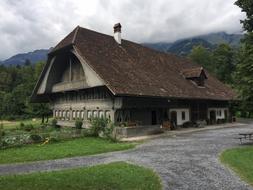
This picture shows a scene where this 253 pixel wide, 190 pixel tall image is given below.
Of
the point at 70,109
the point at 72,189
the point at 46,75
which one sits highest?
the point at 46,75

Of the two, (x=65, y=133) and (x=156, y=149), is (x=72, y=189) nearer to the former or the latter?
(x=156, y=149)

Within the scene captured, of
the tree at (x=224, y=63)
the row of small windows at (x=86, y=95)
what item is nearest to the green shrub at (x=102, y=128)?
the row of small windows at (x=86, y=95)

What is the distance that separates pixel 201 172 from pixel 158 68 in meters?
23.7

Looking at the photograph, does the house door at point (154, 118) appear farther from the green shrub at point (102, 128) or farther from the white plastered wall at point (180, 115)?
the green shrub at point (102, 128)

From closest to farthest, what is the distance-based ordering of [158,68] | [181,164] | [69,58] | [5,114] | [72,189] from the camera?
[72,189], [181,164], [69,58], [158,68], [5,114]

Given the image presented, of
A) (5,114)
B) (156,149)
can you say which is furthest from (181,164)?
(5,114)

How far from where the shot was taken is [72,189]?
9.44m

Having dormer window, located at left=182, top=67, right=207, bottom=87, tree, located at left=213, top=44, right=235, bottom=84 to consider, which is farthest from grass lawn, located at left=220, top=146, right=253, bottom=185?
tree, located at left=213, top=44, right=235, bottom=84

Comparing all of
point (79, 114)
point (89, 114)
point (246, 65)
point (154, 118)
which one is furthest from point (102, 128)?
point (246, 65)

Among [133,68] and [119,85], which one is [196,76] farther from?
[119,85]

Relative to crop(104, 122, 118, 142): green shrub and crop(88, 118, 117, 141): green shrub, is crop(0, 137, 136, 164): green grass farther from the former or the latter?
crop(88, 118, 117, 141): green shrub

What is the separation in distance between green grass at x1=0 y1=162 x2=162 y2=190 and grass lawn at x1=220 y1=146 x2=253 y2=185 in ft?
11.0

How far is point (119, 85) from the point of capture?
25469 mm

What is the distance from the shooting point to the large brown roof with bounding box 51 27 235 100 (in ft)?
87.2
